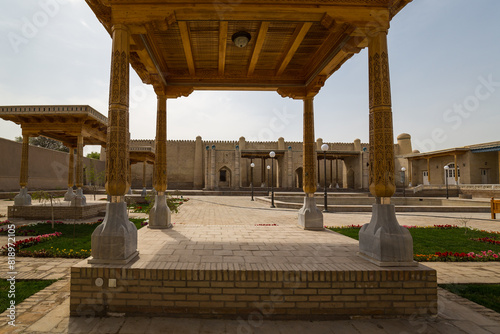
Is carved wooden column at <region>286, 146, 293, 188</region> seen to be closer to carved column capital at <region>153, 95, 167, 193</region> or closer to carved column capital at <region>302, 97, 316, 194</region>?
carved column capital at <region>302, 97, 316, 194</region>

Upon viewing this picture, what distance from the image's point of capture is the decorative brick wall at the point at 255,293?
2861mm

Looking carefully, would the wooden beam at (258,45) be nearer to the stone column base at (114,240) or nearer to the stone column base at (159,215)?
the stone column base at (114,240)

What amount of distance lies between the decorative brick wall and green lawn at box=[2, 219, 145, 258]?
2667 mm

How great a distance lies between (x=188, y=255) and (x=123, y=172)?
1.41 m

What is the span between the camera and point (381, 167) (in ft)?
11.2

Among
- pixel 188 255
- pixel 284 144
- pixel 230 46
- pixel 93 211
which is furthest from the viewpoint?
pixel 284 144

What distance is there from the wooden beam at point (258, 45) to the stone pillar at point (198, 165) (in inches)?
1174

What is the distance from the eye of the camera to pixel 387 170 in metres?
3.38

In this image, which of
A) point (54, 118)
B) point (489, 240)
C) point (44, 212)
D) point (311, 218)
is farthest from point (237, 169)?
point (489, 240)

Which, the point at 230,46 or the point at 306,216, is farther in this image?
the point at 306,216

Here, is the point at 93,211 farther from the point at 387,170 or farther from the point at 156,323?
the point at 387,170

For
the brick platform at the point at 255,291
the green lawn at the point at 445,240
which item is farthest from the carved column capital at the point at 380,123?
the green lawn at the point at 445,240

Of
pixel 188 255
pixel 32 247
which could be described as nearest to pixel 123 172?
pixel 188 255

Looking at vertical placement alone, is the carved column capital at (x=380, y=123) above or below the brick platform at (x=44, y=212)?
above
